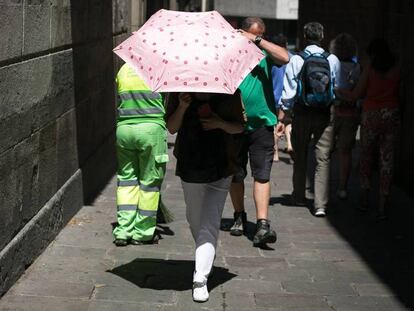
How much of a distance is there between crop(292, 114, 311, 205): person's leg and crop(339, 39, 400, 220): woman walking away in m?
0.59

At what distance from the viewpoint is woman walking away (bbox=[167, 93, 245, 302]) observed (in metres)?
6.18

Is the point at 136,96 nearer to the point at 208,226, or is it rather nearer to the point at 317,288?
the point at 208,226

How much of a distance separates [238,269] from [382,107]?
280cm

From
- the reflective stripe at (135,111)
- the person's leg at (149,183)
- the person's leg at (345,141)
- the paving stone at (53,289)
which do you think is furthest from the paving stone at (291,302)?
the person's leg at (345,141)

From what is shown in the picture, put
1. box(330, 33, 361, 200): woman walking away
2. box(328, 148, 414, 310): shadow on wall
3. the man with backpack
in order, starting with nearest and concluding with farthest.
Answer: box(328, 148, 414, 310): shadow on wall
the man with backpack
box(330, 33, 361, 200): woman walking away

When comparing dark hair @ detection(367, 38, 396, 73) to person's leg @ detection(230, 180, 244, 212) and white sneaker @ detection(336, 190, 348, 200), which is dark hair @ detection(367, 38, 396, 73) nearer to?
white sneaker @ detection(336, 190, 348, 200)

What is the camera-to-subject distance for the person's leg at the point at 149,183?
25.3 ft

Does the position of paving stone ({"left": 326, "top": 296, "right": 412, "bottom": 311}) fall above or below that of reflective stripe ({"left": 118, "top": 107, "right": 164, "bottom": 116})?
below

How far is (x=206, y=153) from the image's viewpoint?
621 cm

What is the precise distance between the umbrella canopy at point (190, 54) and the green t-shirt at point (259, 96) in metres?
1.38

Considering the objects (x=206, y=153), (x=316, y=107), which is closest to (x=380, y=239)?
(x=316, y=107)

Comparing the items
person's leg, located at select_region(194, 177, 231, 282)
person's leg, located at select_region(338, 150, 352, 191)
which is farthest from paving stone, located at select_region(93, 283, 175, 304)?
person's leg, located at select_region(338, 150, 352, 191)

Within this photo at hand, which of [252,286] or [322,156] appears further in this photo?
[322,156]

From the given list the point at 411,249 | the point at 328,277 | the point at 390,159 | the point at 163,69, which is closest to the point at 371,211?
the point at 390,159
